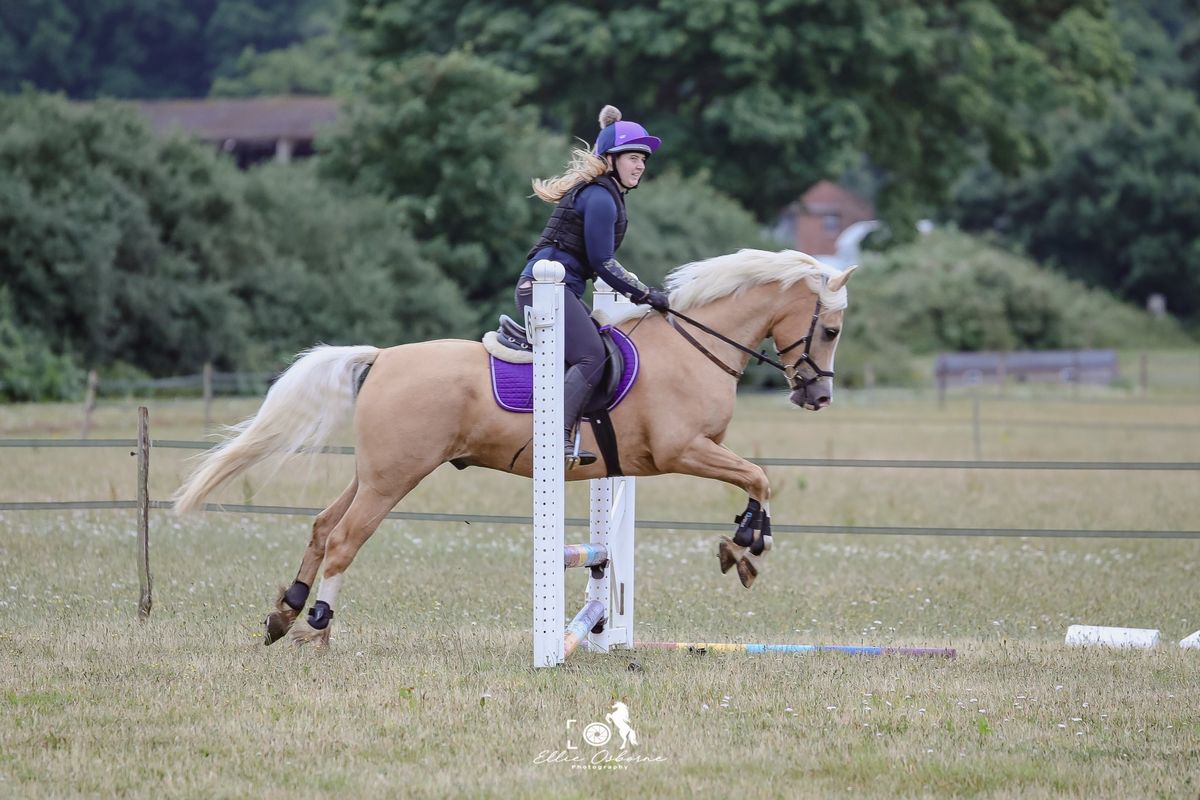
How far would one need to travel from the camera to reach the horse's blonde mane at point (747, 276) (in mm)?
8711

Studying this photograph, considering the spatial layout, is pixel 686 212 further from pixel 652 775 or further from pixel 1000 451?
pixel 652 775

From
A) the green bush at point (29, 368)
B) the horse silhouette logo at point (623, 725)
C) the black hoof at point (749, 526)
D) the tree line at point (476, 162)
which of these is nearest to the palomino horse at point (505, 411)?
the black hoof at point (749, 526)

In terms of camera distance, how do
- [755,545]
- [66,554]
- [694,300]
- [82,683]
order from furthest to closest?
[66,554] → [694,300] → [755,545] → [82,683]

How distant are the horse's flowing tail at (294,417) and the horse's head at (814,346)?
2.44 metres

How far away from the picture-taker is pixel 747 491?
26.8 feet

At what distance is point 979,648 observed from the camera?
9039mm

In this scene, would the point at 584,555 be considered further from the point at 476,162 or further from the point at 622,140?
the point at 476,162

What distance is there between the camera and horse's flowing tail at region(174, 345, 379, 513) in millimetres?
8422

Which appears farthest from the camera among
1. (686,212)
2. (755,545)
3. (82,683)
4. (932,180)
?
(932,180)

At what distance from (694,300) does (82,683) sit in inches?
156

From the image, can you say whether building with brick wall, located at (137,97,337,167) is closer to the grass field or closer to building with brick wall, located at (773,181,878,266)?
building with brick wall, located at (773,181,878,266)

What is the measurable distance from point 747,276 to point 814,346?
0.58m

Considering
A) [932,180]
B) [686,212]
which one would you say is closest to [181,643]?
[686,212]

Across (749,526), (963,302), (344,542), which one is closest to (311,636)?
(344,542)
